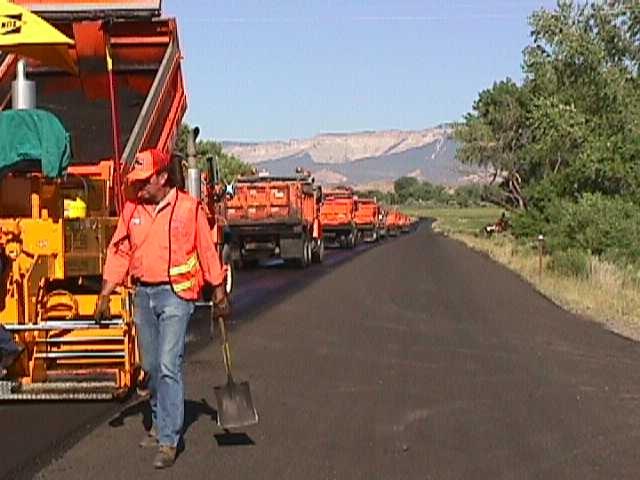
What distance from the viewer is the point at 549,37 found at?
1368 inches

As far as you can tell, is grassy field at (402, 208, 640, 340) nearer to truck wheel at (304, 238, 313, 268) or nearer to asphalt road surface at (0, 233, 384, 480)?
truck wheel at (304, 238, 313, 268)

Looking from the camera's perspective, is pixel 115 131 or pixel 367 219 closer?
pixel 115 131

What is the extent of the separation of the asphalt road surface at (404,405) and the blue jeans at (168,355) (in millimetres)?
266

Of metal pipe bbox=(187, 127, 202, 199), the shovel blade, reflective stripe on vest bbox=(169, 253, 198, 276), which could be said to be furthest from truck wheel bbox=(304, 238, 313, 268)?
reflective stripe on vest bbox=(169, 253, 198, 276)

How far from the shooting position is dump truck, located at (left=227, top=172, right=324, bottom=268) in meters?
32.2

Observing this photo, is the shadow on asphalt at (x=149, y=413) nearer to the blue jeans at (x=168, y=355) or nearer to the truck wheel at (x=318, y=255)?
the blue jeans at (x=168, y=355)

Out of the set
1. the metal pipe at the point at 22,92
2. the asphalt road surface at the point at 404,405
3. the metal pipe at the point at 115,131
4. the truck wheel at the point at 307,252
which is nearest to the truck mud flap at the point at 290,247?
the truck wheel at the point at 307,252

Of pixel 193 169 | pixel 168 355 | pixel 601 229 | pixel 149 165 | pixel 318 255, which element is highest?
pixel 149 165

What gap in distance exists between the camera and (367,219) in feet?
200

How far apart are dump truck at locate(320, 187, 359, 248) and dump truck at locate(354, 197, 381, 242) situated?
397cm

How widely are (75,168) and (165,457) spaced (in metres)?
4.32

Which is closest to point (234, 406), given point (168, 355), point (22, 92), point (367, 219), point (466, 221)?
point (168, 355)

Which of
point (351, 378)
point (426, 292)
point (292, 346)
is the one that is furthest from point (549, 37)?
point (351, 378)

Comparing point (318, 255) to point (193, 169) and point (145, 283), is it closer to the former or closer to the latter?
point (193, 169)
